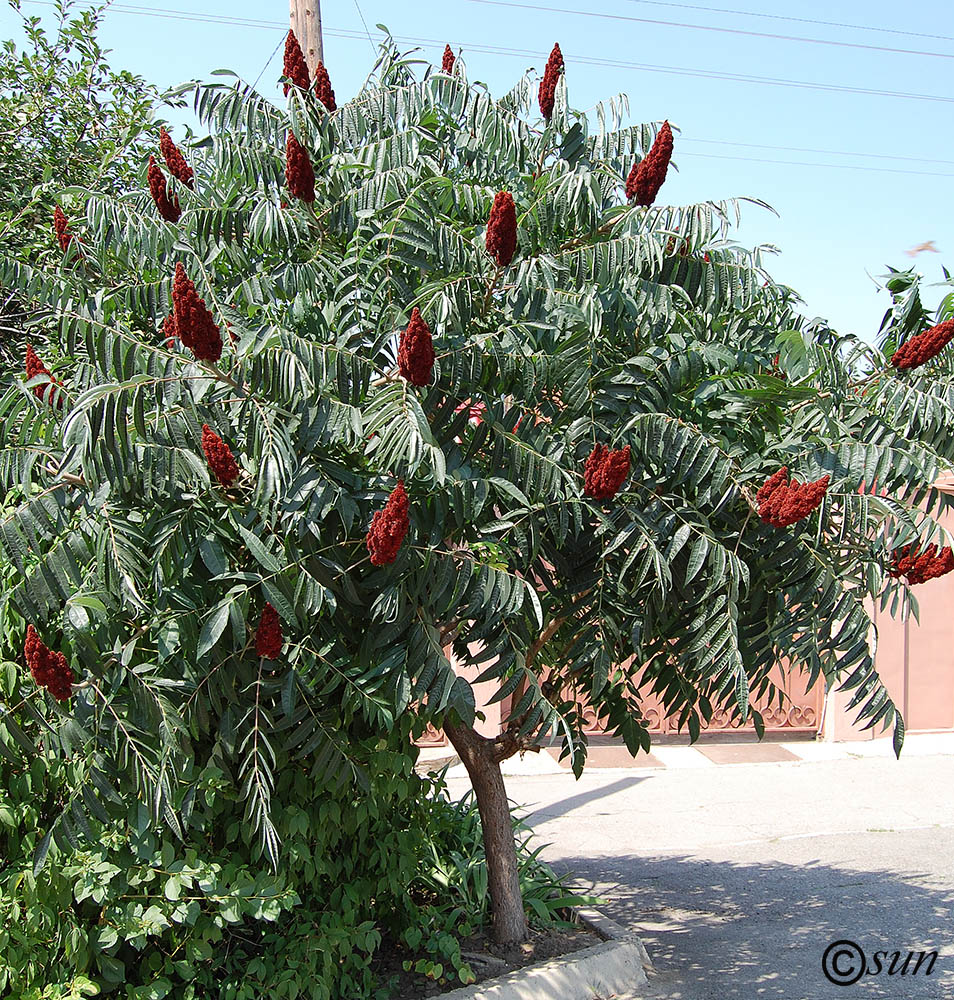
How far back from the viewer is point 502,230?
3582mm

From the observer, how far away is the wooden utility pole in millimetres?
6762

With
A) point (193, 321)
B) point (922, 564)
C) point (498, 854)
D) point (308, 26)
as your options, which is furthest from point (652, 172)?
point (308, 26)

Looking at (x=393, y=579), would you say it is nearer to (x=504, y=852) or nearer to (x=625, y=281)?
(x=625, y=281)

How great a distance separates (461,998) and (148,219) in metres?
3.71

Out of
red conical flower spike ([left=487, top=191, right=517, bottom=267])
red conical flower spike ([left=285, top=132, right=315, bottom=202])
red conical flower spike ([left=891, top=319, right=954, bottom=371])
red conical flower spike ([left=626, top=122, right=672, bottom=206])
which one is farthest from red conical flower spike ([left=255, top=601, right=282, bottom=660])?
red conical flower spike ([left=891, top=319, right=954, bottom=371])

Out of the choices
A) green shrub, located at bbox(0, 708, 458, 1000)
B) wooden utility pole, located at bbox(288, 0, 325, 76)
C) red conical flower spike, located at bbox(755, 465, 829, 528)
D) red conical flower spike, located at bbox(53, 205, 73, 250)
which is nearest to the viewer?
red conical flower spike, located at bbox(755, 465, 829, 528)

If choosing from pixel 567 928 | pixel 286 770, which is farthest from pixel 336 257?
pixel 567 928

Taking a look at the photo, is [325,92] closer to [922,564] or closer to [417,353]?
[417,353]

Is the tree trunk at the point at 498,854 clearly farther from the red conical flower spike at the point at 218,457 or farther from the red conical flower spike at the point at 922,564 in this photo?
the red conical flower spike at the point at 218,457

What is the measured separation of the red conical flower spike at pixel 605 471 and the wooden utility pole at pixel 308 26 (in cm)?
435

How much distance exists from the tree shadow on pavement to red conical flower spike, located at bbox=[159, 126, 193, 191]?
458 cm

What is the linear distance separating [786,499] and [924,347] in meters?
0.90

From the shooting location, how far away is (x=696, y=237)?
4.12m

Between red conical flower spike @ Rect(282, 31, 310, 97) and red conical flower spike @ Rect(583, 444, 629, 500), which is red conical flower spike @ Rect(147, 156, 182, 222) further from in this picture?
red conical flower spike @ Rect(583, 444, 629, 500)
